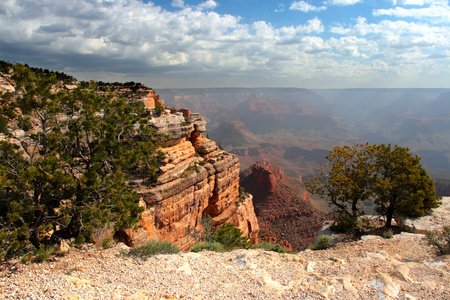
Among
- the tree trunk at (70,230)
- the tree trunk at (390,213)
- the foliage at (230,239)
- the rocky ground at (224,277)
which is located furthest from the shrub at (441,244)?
the tree trunk at (70,230)

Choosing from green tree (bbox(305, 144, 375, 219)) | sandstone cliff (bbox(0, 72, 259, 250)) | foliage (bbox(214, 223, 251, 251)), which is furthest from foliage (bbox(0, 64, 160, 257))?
green tree (bbox(305, 144, 375, 219))

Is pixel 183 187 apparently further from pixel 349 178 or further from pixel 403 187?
pixel 403 187

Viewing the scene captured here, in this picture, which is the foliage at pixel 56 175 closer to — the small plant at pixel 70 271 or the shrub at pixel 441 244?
the small plant at pixel 70 271

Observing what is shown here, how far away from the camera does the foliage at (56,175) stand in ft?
38.2

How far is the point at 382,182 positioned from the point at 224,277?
17.5 meters

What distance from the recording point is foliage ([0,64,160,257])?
38.2 feet

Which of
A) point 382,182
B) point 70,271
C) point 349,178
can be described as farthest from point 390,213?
point 70,271

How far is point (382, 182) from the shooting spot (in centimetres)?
2222

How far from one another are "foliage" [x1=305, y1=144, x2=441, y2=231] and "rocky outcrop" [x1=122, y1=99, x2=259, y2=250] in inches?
464

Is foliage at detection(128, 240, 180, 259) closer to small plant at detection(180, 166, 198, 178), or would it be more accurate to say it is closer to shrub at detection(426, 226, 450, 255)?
small plant at detection(180, 166, 198, 178)

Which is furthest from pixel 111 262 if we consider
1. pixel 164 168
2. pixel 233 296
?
pixel 164 168

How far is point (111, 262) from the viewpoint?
11.7 meters

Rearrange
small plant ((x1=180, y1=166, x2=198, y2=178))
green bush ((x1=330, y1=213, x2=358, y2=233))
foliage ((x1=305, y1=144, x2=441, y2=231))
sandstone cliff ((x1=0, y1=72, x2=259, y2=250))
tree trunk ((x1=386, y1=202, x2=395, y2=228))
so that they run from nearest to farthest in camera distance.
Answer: foliage ((x1=305, y1=144, x2=441, y2=231)), sandstone cliff ((x1=0, y1=72, x2=259, y2=250)), tree trunk ((x1=386, y1=202, x2=395, y2=228)), green bush ((x1=330, y1=213, x2=358, y2=233)), small plant ((x1=180, y1=166, x2=198, y2=178))

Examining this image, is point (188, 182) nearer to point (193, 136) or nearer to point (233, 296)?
point (193, 136)
